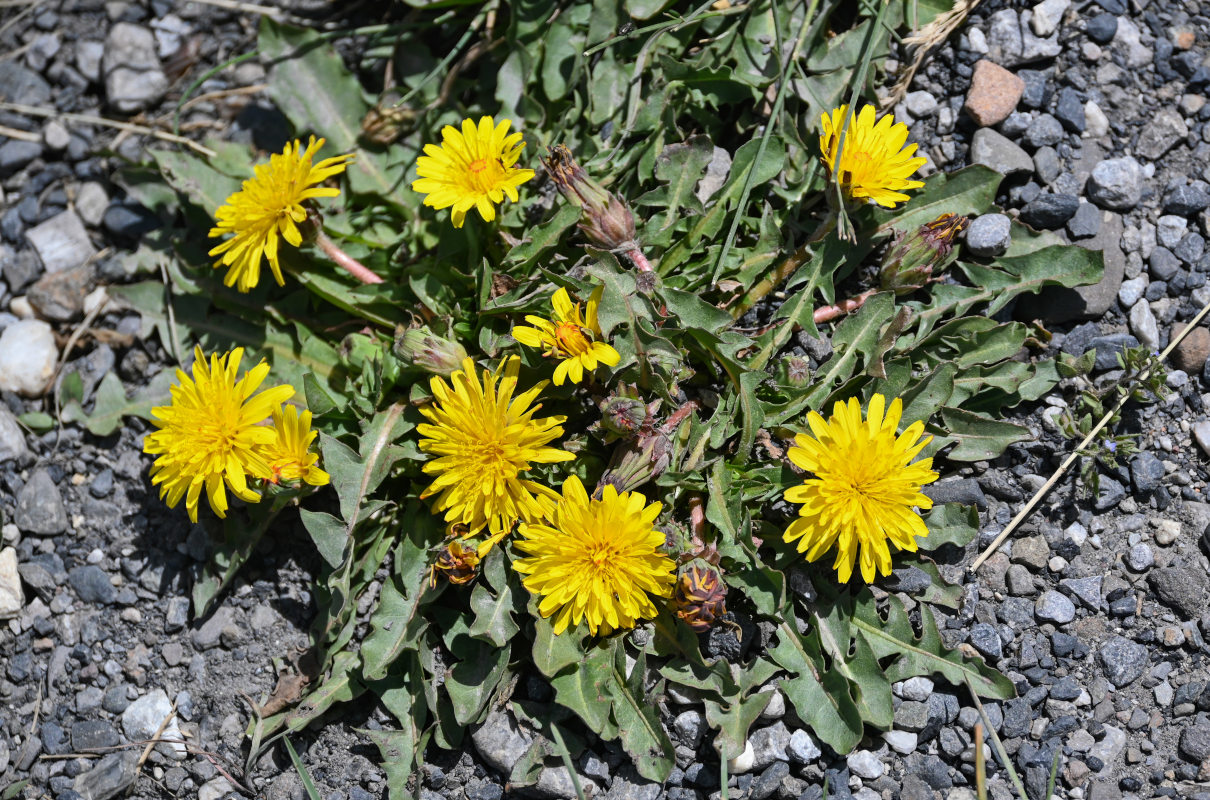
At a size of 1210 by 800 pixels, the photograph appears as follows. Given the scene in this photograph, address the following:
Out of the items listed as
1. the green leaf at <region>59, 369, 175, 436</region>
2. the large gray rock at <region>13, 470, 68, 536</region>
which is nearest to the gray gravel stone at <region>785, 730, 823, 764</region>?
the green leaf at <region>59, 369, 175, 436</region>

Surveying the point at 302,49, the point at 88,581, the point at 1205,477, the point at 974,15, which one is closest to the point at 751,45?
the point at 974,15

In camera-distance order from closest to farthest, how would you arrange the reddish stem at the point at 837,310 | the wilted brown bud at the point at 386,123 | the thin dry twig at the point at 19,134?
the reddish stem at the point at 837,310 → the wilted brown bud at the point at 386,123 → the thin dry twig at the point at 19,134

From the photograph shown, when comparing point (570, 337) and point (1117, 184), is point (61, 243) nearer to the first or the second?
point (570, 337)

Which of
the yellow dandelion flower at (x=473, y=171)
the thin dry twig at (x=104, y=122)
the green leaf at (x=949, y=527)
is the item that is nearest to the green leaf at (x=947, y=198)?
the green leaf at (x=949, y=527)

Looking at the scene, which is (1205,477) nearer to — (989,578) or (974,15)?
(989,578)

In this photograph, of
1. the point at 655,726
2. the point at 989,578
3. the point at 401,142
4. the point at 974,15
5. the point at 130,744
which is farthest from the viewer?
the point at 401,142

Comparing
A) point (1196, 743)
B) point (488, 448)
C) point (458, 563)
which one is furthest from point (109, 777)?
point (1196, 743)

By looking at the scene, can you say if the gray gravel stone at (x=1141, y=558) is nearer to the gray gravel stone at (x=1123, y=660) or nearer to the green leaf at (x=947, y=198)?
the gray gravel stone at (x=1123, y=660)
